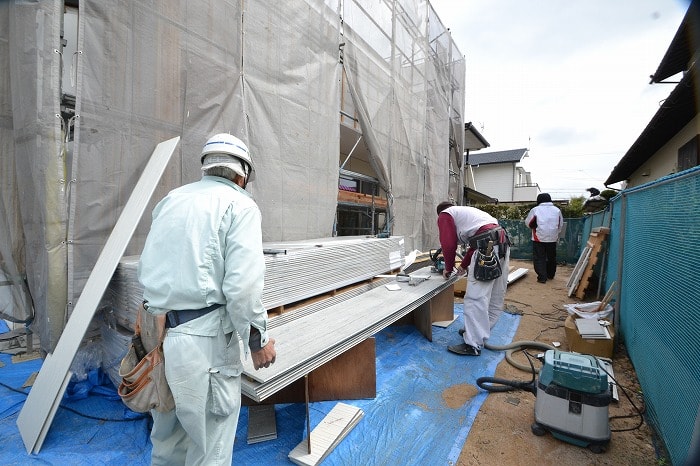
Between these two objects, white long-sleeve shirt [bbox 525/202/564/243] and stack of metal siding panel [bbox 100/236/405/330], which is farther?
white long-sleeve shirt [bbox 525/202/564/243]

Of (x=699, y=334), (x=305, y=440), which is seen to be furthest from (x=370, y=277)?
(x=699, y=334)

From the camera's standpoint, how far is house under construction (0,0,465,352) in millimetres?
2426

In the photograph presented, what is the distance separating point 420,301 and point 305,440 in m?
2.01

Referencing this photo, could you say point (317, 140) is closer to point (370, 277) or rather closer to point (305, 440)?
point (370, 277)

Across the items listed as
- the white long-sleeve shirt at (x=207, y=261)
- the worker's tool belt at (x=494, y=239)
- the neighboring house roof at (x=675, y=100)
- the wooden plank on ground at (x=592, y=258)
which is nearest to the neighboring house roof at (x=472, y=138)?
the neighboring house roof at (x=675, y=100)

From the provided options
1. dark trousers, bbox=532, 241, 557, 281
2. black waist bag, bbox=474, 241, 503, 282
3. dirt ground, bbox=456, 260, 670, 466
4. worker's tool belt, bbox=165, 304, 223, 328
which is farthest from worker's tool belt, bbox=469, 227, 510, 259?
dark trousers, bbox=532, 241, 557, 281

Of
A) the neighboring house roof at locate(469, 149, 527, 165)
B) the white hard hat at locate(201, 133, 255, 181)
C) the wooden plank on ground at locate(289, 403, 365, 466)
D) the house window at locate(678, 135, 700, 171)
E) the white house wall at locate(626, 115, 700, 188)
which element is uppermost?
the neighboring house roof at locate(469, 149, 527, 165)

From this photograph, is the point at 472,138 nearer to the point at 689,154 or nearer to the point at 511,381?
the point at 689,154

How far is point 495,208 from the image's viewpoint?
51.8ft

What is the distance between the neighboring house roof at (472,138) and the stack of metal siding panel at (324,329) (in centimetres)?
1148

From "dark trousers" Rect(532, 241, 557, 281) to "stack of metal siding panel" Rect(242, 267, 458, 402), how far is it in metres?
4.70

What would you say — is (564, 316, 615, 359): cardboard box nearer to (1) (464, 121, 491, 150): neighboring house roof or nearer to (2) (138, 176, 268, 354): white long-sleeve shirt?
(2) (138, 176, 268, 354): white long-sleeve shirt

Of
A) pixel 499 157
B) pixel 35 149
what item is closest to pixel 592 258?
pixel 35 149

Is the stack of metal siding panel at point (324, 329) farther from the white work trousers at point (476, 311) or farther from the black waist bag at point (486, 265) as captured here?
the black waist bag at point (486, 265)
